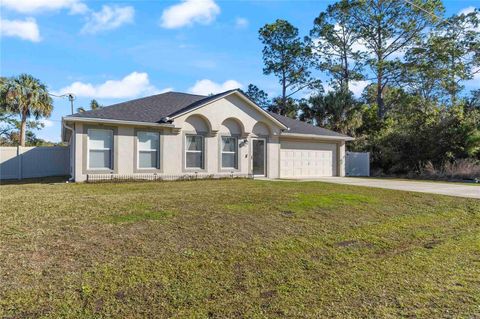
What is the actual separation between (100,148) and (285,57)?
25830 mm

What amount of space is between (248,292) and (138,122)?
458 inches

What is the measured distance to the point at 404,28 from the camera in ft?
101

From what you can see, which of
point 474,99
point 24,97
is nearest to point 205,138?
point 24,97

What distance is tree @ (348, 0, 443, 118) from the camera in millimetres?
30484

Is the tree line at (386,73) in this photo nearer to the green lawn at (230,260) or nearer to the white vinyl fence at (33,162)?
the green lawn at (230,260)

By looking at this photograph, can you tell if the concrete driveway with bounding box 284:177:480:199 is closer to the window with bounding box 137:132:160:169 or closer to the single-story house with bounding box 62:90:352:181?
the single-story house with bounding box 62:90:352:181

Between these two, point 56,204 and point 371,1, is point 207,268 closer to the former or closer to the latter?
point 56,204

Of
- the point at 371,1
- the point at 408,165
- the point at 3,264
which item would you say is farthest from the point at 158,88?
the point at 3,264

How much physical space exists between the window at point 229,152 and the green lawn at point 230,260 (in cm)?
819

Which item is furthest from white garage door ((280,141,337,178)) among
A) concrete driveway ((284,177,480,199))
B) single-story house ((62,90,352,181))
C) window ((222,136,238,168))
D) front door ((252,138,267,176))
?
concrete driveway ((284,177,480,199))

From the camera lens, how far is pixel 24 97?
27422mm

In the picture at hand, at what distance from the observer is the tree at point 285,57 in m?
34.7

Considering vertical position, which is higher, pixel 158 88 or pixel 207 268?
pixel 158 88

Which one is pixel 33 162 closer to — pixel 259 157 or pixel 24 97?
pixel 259 157
